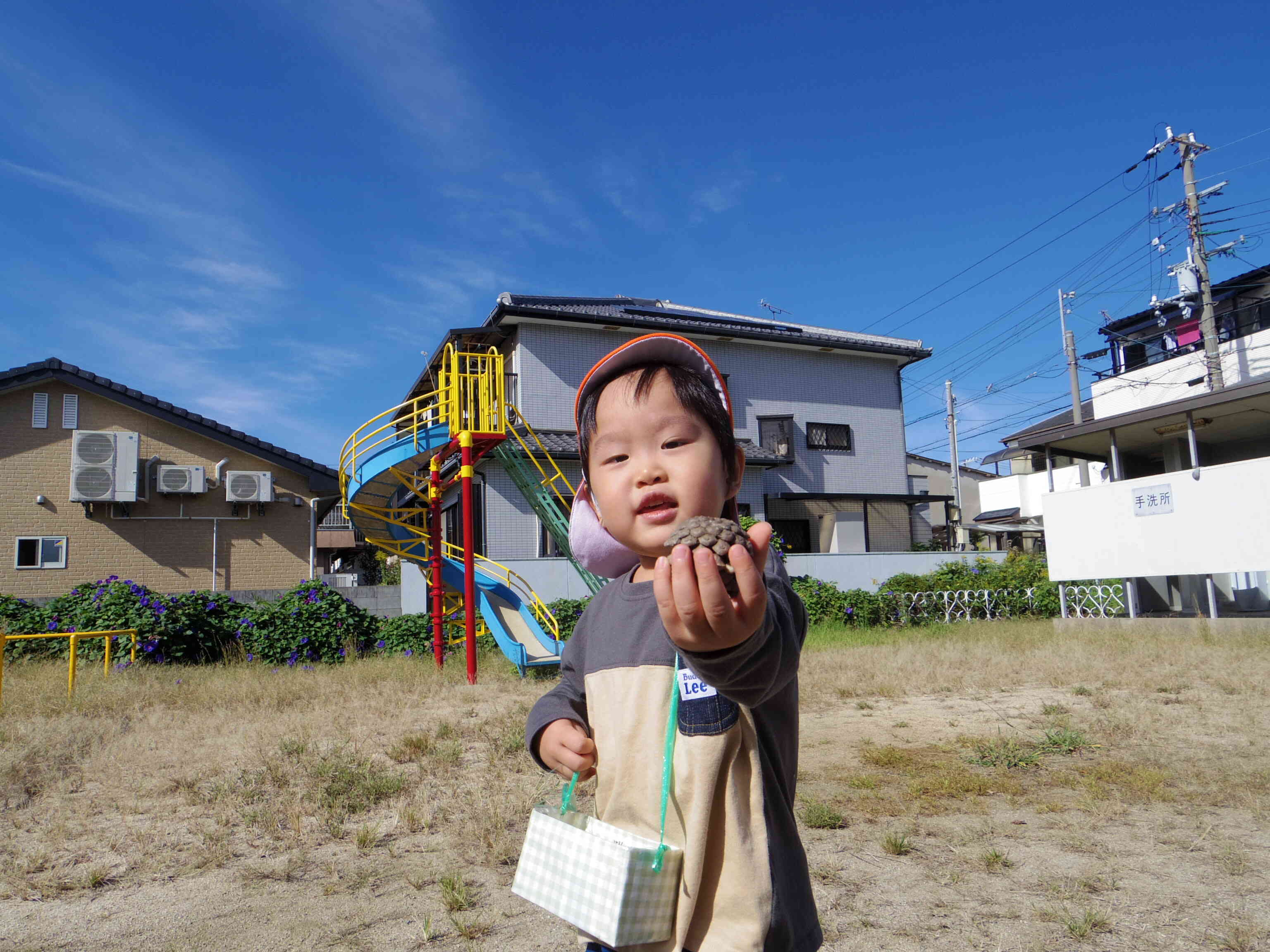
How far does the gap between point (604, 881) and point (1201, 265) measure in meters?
23.7

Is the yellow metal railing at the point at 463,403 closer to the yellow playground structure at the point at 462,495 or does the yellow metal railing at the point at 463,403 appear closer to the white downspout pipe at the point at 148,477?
the yellow playground structure at the point at 462,495

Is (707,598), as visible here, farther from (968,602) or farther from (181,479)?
(968,602)

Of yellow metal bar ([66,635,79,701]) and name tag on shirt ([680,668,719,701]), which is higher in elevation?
name tag on shirt ([680,668,719,701])

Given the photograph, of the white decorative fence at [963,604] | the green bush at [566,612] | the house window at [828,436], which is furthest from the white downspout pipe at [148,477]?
the white decorative fence at [963,604]

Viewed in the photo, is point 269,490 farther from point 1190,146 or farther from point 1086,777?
point 1190,146

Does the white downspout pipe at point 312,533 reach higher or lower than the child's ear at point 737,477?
higher

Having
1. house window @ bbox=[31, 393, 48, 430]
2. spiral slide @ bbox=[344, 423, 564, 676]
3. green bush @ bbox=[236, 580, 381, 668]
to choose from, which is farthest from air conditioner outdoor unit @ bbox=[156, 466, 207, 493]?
spiral slide @ bbox=[344, 423, 564, 676]

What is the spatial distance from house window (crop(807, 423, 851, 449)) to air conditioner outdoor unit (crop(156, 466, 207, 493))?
46.9ft

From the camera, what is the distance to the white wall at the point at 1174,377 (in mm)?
19016

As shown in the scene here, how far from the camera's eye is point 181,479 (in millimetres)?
16062

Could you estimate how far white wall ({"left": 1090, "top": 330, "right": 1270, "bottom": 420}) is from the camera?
1902 cm

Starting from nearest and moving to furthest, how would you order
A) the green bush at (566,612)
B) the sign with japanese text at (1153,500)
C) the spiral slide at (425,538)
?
the spiral slide at (425,538) < the sign with japanese text at (1153,500) < the green bush at (566,612)

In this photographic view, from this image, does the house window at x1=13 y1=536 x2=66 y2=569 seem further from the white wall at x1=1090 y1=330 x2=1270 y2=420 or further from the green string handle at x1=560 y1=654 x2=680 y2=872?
the white wall at x1=1090 y1=330 x2=1270 y2=420

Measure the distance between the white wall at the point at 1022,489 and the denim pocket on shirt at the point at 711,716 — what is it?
27422 mm
